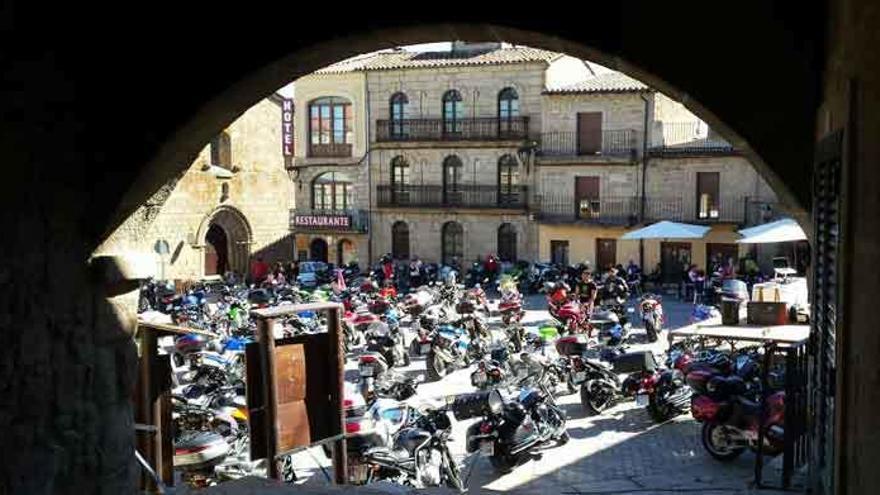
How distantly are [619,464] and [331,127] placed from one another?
23674 mm

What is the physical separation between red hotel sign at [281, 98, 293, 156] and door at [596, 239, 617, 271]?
36.9ft

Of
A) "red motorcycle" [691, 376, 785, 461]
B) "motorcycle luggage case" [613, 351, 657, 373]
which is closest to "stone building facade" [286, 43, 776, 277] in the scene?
"motorcycle luggage case" [613, 351, 657, 373]

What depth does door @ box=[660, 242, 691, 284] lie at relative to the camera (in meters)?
25.8

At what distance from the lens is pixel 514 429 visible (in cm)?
912

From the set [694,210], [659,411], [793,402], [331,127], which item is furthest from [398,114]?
[793,402]

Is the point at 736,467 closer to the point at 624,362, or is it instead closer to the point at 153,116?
the point at 624,362

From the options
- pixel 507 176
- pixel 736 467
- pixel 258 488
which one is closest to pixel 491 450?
pixel 736 467

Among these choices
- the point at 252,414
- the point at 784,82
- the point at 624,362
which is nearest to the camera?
the point at 784,82

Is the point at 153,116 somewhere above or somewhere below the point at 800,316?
above

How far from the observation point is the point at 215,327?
17172mm

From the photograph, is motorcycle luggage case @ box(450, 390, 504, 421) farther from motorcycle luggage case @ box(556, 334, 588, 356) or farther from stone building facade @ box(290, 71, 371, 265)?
stone building facade @ box(290, 71, 371, 265)

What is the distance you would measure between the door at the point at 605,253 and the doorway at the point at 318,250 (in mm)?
9665

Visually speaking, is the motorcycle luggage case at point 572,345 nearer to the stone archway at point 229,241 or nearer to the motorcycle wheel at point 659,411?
the motorcycle wheel at point 659,411

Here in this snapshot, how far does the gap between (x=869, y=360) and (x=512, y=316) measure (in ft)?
50.1
